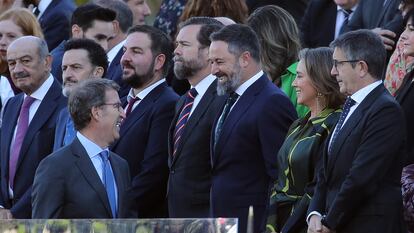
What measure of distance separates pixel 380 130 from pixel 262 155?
138 cm

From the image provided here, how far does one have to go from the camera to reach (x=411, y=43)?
9656 mm

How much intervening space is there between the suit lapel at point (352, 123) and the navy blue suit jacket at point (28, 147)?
3.08 meters

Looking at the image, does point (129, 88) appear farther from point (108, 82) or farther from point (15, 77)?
point (108, 82)

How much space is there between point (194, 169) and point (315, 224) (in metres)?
1.67

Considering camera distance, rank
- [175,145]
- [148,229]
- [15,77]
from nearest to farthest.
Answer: [148,229]
[175,145]
[15,77]

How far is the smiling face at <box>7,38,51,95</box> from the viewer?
11516 mm

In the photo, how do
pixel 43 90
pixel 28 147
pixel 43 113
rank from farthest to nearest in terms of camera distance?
pixel 43 90 → pixel 43 113 → pixel 28 147

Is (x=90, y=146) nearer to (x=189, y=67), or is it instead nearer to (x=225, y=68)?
(x=225, y=68)

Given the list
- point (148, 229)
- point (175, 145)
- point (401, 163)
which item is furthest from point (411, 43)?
point (148, 229)

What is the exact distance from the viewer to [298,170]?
371 inches

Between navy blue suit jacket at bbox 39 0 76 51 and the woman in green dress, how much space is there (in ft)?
15.5

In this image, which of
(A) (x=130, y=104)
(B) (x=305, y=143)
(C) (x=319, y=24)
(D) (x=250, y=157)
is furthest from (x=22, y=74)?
(B) (x=305, y=143)

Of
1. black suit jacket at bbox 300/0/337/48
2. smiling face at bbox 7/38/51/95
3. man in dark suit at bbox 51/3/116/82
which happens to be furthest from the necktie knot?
black suit jacket at bbox 300/0/337/48

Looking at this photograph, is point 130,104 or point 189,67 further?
point 130,104
